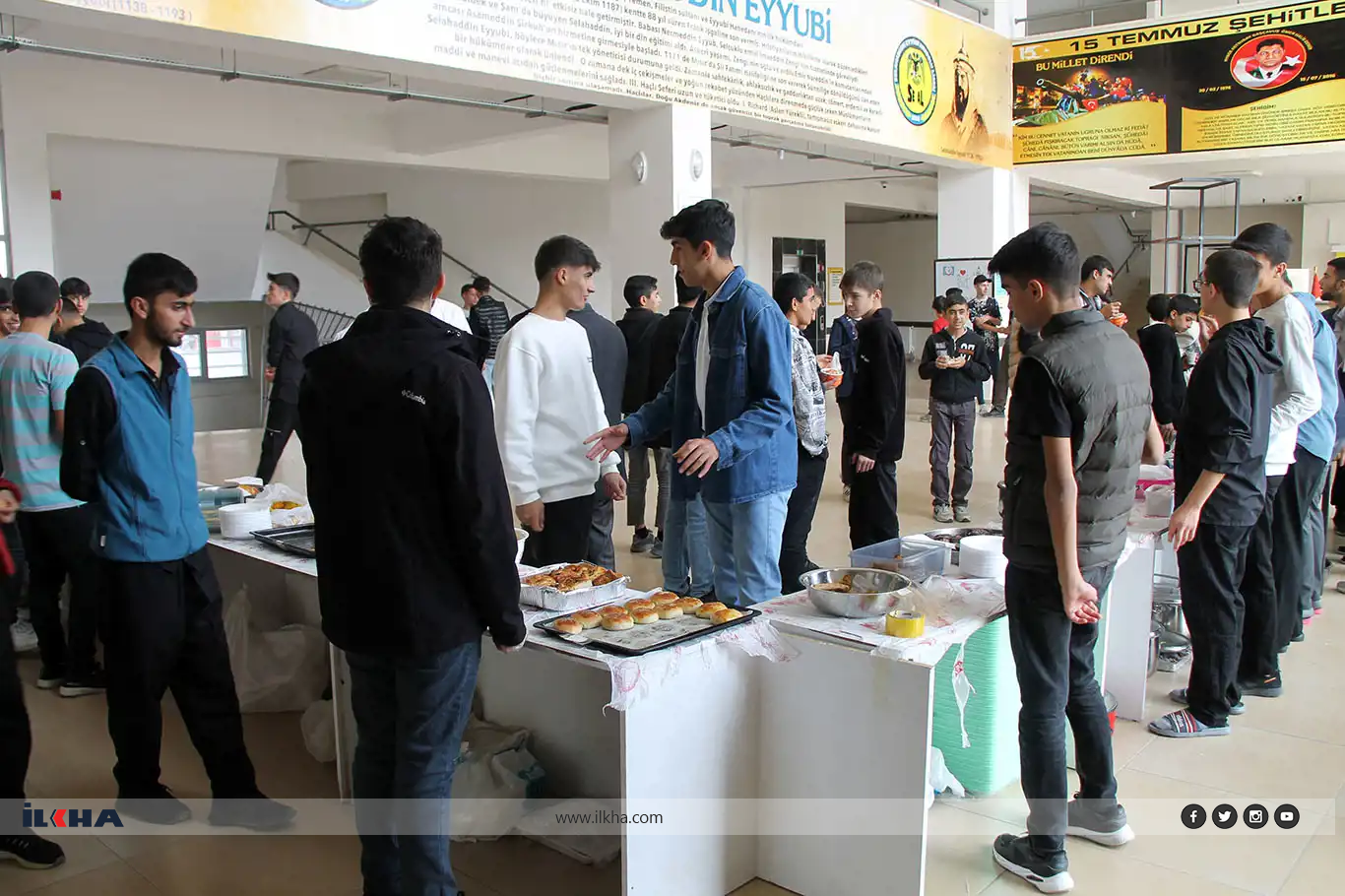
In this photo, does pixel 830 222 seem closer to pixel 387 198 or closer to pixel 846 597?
pixel 387 198

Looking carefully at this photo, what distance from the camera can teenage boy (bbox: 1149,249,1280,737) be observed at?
9.91 feet

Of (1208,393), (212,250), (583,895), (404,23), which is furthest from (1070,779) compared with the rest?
(212,250)

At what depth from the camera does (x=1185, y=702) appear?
3.55 m

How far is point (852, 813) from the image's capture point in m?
2.34

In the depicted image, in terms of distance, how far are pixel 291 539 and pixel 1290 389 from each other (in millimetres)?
3191

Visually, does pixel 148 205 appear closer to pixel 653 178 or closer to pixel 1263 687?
pixel 653 178

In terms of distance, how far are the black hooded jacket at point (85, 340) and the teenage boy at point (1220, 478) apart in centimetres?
422

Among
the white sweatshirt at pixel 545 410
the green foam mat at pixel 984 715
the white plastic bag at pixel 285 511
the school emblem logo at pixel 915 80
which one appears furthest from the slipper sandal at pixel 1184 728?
the school emblem logo at pixel 915 80

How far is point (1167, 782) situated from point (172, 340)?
2.95m

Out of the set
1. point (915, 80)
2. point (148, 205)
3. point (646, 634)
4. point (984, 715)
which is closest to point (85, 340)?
point (646, 634)

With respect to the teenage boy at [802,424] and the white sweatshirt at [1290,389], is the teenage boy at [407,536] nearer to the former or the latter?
the teenage boy at [802,424]

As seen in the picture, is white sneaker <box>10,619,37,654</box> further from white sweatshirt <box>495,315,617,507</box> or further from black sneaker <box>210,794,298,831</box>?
white sweatshirt <box>495,315,617,507</box>

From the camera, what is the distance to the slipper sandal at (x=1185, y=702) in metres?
3.46

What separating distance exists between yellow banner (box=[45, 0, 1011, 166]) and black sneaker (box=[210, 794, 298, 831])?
3388 mm
